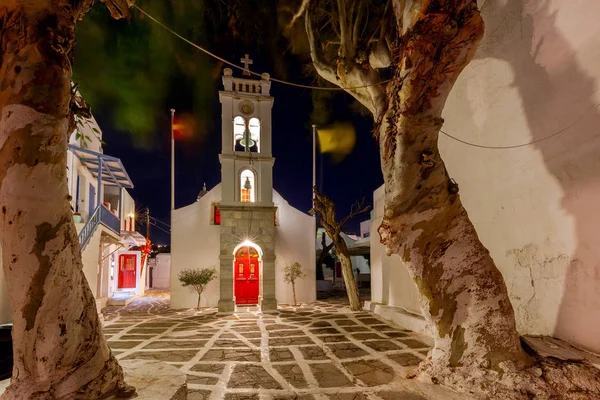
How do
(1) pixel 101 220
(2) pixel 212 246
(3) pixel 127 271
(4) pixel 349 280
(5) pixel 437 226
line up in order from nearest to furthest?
(5) pixel 437 226 → (1) pixel 101 220 → (4) pixel 349 280 → (2) pixel 212 246 → (3) pixel 127 271

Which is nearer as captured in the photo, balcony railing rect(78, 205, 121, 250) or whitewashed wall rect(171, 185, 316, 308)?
balcony railing rect(78, 205, 121, 250)

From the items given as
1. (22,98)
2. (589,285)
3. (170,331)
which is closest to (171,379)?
(22,98)

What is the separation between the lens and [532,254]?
539 cm

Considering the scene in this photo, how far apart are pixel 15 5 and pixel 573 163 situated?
21.1ft

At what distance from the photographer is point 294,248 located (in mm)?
16391

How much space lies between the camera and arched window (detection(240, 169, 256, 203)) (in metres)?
14.6

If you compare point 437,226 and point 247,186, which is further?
point 247,186

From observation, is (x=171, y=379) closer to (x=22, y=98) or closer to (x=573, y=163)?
(x=22, y=98)

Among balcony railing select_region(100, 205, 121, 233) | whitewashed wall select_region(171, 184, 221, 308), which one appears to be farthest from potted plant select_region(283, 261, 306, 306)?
balcony railing select_region(100, 205, 121, 233)

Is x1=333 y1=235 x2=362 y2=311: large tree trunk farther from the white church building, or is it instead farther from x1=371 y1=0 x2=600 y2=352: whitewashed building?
x1=371 y1=0 x2=600 y2=352: whitewashed building

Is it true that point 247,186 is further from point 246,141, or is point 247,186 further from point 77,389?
point 77,389

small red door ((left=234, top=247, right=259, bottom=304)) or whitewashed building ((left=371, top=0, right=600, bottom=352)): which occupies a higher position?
whitewashed building ((left=371, top=0, right=600, bottom=352))

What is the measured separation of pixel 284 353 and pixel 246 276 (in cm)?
904

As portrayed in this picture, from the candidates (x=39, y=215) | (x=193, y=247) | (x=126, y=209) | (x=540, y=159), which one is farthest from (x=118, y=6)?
(x=126, y=209)
